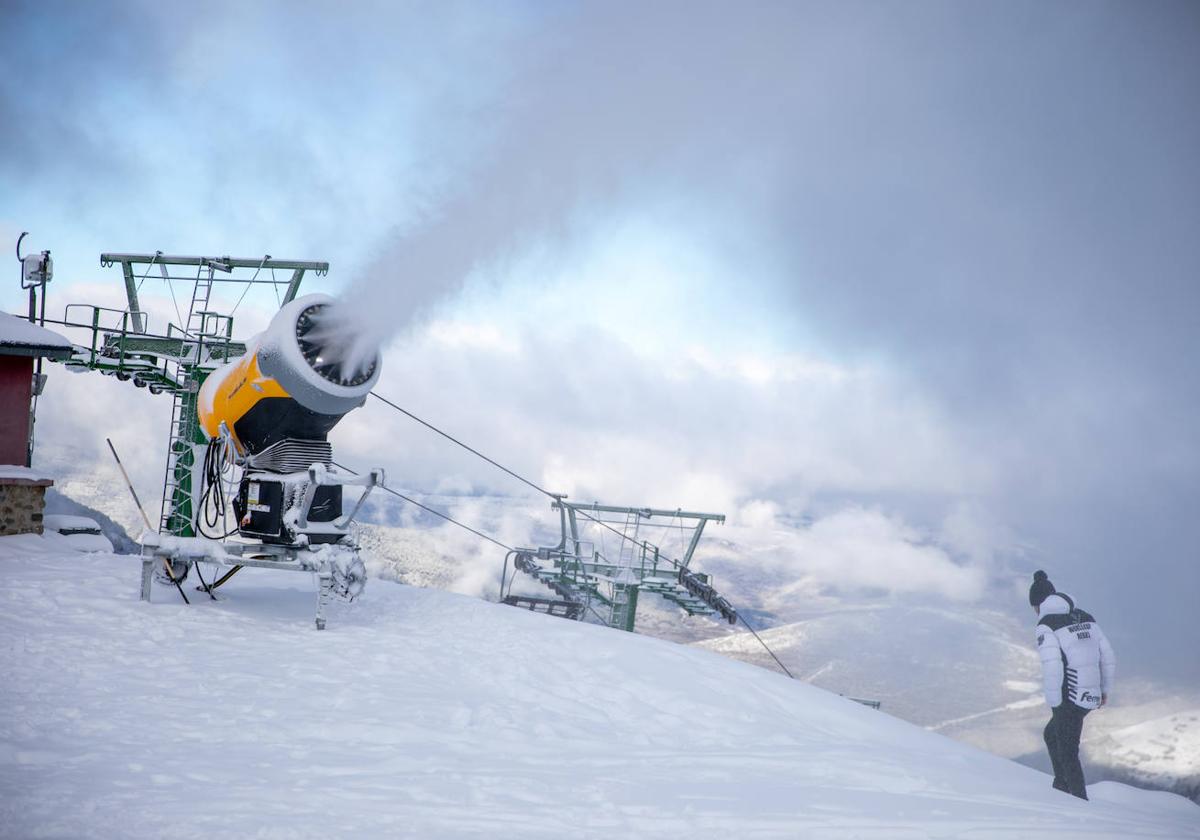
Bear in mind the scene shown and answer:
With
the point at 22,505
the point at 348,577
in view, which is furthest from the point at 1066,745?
the point at 22,505

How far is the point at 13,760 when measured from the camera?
5273mm

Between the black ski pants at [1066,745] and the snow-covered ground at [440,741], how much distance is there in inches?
17.2

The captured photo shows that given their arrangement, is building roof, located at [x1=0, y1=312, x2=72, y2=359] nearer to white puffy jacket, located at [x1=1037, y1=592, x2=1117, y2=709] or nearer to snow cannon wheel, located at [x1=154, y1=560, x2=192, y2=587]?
snow cannon wheel, located at [x1=154, y1=560, x2=192, y2=587]

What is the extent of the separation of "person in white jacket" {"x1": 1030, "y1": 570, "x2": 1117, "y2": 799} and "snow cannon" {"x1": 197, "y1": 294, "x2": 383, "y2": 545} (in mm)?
8130

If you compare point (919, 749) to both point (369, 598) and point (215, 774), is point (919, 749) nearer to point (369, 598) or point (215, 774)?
point (215, 774)

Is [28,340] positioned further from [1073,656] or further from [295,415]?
[1073,656]

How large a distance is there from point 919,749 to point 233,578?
11.2m

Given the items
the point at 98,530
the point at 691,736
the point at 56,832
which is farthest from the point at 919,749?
the point at 98,530

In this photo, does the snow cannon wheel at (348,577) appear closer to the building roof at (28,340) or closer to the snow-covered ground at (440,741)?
the snow-covered ground at (440,741)

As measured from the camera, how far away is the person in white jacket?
8.49 meters

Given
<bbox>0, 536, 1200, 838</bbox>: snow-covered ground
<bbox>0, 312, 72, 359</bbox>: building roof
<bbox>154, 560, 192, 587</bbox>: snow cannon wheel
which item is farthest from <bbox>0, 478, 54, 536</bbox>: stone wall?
<bbox>154, 560, 192, 587</bbox>: snow cannon wheel

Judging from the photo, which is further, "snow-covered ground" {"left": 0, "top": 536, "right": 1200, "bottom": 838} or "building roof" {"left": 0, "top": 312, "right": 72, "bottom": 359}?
"building roof" {"left": 0, "top": 312, "right": 72, "bottom": 359}

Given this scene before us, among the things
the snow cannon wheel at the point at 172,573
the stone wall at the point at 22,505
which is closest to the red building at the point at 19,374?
the stone wall at the point at 22,505

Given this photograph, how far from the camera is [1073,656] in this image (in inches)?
337
